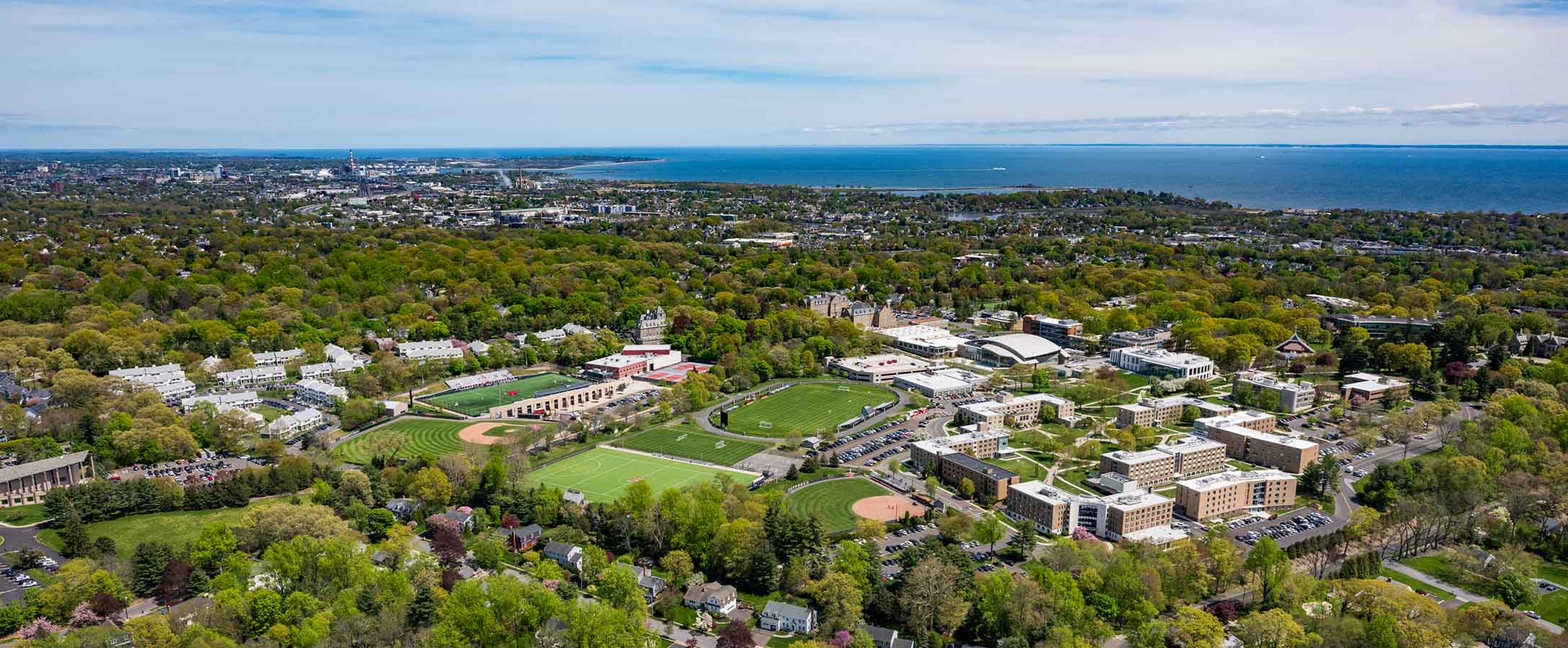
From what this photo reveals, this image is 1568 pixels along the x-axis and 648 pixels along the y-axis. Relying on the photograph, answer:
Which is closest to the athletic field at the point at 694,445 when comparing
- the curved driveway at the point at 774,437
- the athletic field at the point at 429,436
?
the curved driveway at the point at 774,437

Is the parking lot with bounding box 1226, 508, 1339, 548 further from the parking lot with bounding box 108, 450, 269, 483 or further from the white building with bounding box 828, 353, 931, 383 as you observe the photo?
Answer: the parking lot with bounding box 108, 450, 269, 483

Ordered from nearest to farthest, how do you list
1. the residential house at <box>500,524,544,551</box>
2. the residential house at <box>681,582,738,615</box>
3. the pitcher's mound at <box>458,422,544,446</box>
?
the residential house at <box>681,582,738,615</box> < the residential house at <box>500,524,544,551</box> < the pitcher's mound at <box>458,422,544,446</box>

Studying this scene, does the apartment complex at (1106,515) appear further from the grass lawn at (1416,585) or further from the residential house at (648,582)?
the residential house at (648,582)

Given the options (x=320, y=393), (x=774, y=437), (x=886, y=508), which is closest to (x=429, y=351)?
(x=320, y=393)

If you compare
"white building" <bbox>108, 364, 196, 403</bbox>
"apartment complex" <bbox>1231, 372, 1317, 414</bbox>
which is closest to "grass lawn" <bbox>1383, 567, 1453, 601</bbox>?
"apartment complex" <bbox>1231, 372, 1317, 414</bbox>

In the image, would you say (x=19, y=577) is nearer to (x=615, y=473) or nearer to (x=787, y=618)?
(x=615, y=473)

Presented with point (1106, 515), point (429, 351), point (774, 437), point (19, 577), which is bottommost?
point (774, 437)
